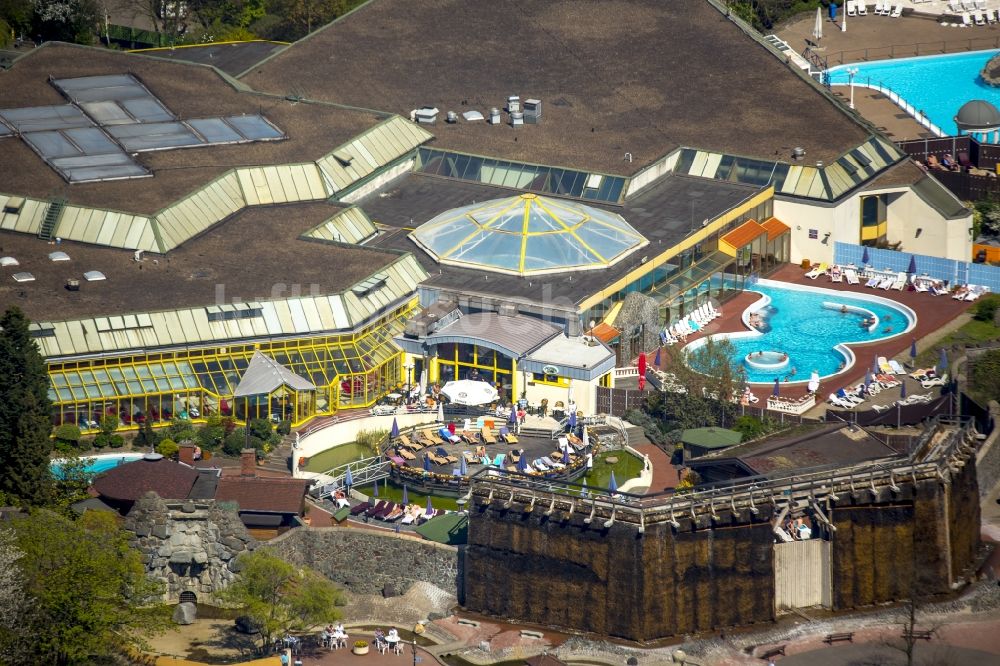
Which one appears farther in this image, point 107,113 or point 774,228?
point 107,113

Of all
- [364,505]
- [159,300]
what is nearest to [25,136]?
[159,300]

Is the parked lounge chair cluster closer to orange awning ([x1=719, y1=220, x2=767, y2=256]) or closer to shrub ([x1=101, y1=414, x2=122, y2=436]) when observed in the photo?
orange awning ([x1=719, y1=220, x2=767, y2=256])

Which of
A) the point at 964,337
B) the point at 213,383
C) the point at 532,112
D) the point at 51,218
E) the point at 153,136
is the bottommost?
the point at 213,383

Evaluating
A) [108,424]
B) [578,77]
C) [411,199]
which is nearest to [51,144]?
[411,199]

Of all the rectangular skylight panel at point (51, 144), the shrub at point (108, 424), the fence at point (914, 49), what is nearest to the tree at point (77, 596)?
the shrub at point (108, 424)

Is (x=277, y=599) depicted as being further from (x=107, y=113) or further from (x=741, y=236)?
(x=107, y=113)

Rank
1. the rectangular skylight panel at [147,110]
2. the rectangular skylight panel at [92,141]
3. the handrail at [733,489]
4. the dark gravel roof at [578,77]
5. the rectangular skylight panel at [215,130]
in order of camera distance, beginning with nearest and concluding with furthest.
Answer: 1. the handrail at [733,489]
2. the rectangular skylight panel at [92,141]
3. the rectangular skylight panel at [215,130]
4. the rectangular skylight panel at [147,110]
5. the dark gravel roof at [578,77]

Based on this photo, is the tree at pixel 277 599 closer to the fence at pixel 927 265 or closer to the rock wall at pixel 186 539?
the rock wall at pixel 186 539
